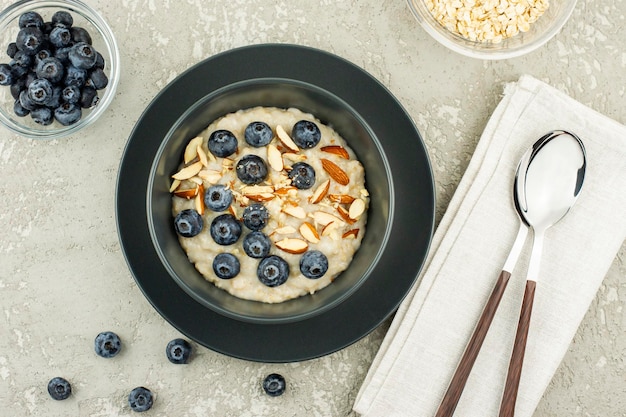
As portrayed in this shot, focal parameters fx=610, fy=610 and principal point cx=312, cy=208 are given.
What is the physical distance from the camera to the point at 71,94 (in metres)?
1.57

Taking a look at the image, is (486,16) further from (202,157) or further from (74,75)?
(74,75)

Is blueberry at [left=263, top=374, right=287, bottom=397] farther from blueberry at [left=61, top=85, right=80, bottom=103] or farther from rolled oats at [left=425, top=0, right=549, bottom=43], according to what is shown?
rolled oats at [left=425, top=0, right=549, bottom=43]

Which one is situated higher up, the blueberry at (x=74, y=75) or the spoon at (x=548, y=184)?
the spoon at (x=548, y=184)

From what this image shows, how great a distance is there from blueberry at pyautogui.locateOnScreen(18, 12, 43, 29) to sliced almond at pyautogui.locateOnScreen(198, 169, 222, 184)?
62cm

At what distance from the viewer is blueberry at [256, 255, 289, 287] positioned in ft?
4.65

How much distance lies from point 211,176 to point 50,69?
50 centimetres

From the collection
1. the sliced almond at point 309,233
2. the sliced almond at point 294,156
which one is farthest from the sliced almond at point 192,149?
the sliced almond at point 309,233

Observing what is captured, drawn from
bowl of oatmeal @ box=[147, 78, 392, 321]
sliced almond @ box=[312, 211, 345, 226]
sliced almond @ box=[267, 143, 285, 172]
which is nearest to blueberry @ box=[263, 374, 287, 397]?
bowl of oatmeal @ box=[147, 78, 392, 321]

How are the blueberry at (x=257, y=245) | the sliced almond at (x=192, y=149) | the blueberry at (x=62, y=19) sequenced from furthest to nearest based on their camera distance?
1. the blueberry at (x=62, y=19)
2. the sliced almond at (x=192, y=149)
3. the blueberry at (x=257, y=245)

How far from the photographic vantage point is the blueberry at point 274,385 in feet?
5.42

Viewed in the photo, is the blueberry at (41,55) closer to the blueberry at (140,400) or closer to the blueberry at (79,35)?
the blueberry at (79,35)

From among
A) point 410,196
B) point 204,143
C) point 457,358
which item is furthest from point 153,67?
point 457,358

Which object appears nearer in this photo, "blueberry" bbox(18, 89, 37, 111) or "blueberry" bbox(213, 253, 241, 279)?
"blueberry" bbox(213, 253, 241, 279)

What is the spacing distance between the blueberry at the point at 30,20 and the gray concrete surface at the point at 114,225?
0.57ft
